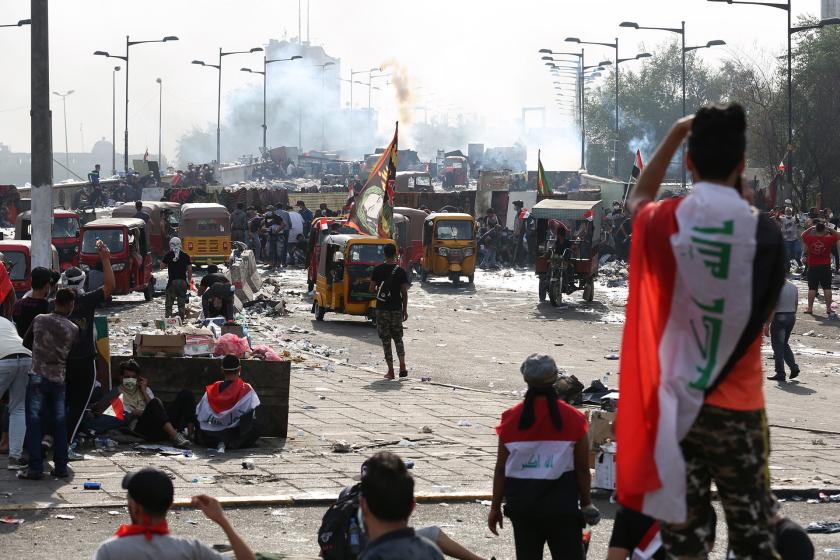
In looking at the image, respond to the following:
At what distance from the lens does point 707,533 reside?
426 centimetres

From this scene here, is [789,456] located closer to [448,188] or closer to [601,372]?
[601,372]

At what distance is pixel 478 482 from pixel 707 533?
702 centimetres

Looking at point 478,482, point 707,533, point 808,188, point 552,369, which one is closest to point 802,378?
point 478,482

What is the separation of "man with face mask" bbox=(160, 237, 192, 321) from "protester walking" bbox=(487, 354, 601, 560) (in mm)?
19385

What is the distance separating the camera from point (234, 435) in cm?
1264

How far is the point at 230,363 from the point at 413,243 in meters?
27.5

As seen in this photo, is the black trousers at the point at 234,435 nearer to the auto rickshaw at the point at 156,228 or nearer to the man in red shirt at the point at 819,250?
the man in red shirt at the point at 819,250

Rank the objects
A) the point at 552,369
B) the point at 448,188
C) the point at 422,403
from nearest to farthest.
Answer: the point at 552,369 → the point at 422,403 → the point at 448,188

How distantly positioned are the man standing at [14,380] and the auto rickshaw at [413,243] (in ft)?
85.1

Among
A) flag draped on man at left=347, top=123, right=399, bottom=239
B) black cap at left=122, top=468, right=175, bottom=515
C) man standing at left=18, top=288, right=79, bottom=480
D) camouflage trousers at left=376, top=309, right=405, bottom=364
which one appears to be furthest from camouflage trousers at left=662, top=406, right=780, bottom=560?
flag draped on man at left=347, top=123, right=399, bottom=239

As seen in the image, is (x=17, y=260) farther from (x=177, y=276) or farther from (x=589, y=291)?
(x=589, y=291)

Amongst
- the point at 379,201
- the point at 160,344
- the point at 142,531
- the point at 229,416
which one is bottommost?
the point at 229,416

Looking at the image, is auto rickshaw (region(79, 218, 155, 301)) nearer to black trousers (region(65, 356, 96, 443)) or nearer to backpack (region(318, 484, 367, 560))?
black trousers (region(65, 356, 96, 443))

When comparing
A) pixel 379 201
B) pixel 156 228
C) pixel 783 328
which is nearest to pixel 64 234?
pixel 156 228
